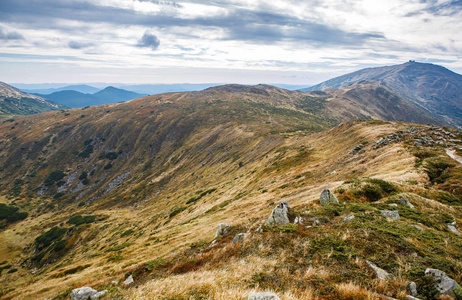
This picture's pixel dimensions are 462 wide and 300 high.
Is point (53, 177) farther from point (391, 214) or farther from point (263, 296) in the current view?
point (391, 214)

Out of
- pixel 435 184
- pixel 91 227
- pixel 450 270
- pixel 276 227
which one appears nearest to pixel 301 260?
pixel 276 227

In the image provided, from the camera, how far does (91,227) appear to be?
210 feet

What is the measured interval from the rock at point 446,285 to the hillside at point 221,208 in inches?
17.4

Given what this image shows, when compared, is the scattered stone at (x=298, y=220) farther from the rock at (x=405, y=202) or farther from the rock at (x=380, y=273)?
the rock at (x=405, y=202)

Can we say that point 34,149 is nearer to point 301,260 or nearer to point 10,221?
point 10,221

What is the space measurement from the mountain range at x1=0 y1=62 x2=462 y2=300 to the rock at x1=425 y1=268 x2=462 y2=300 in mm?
225

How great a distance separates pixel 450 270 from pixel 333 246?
14.8ft

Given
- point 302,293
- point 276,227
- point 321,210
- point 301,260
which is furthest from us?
point 321,210

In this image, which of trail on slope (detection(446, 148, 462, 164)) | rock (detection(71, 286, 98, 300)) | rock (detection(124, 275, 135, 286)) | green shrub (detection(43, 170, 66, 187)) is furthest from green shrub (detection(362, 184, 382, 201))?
green shrub (detection(43, 170, 66, 187))

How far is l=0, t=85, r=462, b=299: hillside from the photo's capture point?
10.1m

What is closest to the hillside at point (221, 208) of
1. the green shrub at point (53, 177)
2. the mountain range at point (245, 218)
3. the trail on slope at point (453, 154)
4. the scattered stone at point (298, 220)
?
the mountain range at point (245, 218)

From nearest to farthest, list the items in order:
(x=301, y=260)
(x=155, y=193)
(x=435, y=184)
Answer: (x=301, y=260), (x=435, y=184), (x=155, y=193)

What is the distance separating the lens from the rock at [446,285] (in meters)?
7.19

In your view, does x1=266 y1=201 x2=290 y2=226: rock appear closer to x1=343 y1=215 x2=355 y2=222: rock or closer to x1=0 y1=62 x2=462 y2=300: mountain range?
x1=0 y1=62 x2=462 y2=300: mountain range
